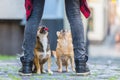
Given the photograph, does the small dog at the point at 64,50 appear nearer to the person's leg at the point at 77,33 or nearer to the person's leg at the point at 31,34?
the person's leg at the point at 77,33

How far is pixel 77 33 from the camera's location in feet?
18.8

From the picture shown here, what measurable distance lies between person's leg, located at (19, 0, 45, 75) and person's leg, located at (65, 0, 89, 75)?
29 centimetres

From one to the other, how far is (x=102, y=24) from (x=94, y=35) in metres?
0.82

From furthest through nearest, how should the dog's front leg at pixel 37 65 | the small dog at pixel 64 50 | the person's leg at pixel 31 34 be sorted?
1. the small dog at pixel 64 50
2. the dog's front leg at pixel 37 65
3. the person's leg at pixel 31 34

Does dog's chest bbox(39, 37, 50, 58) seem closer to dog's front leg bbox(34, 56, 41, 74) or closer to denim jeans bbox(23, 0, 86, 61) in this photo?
dog's front leg bbox(34, 56, 41, 74)

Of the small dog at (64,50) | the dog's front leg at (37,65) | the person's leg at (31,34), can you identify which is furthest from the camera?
the small dog at (64,50)

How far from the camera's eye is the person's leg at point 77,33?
225 inches

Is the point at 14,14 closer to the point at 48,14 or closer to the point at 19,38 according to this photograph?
the point at 19,38

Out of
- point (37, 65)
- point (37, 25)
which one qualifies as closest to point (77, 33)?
point (37, 25)

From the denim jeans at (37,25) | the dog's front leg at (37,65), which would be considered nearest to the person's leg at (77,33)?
the denim jeans at (37,25)

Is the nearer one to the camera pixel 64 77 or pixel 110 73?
pixel 64 77

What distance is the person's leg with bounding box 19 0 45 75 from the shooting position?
5.67 metres

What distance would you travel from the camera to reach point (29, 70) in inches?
224

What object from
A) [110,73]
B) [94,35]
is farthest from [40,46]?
[94,35]
